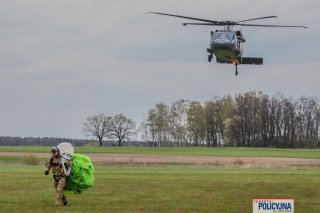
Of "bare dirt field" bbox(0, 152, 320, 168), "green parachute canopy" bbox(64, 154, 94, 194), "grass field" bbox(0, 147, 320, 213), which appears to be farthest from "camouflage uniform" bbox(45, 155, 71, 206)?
"bare dirt field" bbox(0, 152, 320, 168)

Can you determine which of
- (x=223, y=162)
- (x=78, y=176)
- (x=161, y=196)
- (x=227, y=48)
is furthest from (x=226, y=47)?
(x=223, y=162)

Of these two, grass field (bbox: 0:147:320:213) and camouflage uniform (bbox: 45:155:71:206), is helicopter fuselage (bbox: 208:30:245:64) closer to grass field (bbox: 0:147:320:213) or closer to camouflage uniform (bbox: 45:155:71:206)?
grass field (bbox: 0:147:320:213)

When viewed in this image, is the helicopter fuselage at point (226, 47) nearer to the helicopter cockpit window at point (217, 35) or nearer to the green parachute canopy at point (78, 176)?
the helicopter cockpit window at point (217, 35)

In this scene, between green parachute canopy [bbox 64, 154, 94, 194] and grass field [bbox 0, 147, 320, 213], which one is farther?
green parachute canopy [bbox 64, 154, 94, 194]

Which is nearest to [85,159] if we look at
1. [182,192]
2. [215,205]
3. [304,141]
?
[215,205]

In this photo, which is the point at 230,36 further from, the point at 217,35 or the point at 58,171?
the point at 58,171

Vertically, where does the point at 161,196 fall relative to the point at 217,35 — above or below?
below

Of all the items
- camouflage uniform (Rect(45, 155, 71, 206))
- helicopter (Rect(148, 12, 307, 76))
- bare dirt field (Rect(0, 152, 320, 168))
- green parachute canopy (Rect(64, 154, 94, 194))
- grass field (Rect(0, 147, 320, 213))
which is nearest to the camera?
camouflage uniform (Rect(45, 155, 71, 206))

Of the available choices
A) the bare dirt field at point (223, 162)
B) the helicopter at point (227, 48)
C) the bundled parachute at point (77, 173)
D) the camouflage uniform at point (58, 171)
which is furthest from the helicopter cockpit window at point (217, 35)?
the bare dirt field at point (223, 162)

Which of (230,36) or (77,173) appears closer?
(77,173)

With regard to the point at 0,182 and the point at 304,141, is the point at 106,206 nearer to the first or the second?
the point at 0,182

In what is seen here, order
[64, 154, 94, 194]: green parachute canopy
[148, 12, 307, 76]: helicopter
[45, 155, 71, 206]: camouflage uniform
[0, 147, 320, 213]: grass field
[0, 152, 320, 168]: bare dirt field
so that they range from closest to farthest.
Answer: [45, 155, 71, 206]: camouflage uniform, [0, 147, 320, 213]: grass field, [64, 154, 94, 194]: green parachute canopy, [148, 12, 307, 76]: helicopter, [0, 152, 320, 168]: bare dirt field

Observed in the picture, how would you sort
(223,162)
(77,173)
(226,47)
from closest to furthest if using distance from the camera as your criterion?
(77,173) → (226,47) → (223,162)

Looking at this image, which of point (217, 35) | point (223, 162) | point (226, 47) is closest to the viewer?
point (226, 47)
